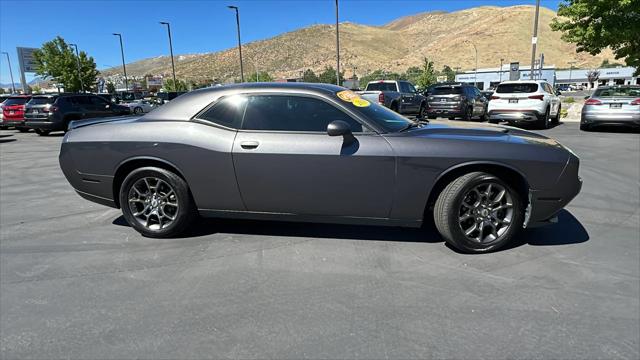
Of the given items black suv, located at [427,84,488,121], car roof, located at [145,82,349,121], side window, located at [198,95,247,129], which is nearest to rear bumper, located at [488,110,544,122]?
black suv, located at [427,84,488,121]

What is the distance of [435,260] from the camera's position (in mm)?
3553

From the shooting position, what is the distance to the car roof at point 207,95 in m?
3.94

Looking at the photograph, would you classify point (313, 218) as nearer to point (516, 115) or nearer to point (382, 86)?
point (516, 115)

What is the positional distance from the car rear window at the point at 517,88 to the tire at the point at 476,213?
37.1 feet

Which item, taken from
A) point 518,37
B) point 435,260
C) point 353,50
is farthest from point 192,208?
point 518,37

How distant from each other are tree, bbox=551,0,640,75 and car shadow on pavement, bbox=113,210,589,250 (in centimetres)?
1461

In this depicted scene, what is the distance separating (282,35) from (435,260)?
16268 cm

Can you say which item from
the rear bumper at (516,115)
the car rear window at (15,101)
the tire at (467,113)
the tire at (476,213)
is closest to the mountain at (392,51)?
the car rear window at (15,101)

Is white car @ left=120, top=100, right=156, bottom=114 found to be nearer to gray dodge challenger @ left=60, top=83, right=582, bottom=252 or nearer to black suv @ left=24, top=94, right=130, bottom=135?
black suv @ left=24, top=94, right=130, bottom=135

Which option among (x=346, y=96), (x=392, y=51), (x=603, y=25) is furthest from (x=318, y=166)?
(x=392, y=51)

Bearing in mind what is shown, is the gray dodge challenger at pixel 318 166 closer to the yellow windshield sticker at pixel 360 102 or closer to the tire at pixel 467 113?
the yellow windshield sticker at pixel 360 102

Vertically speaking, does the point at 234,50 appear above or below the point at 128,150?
above

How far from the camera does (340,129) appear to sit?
3.49 metres

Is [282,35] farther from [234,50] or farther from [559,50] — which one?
[559,50]
